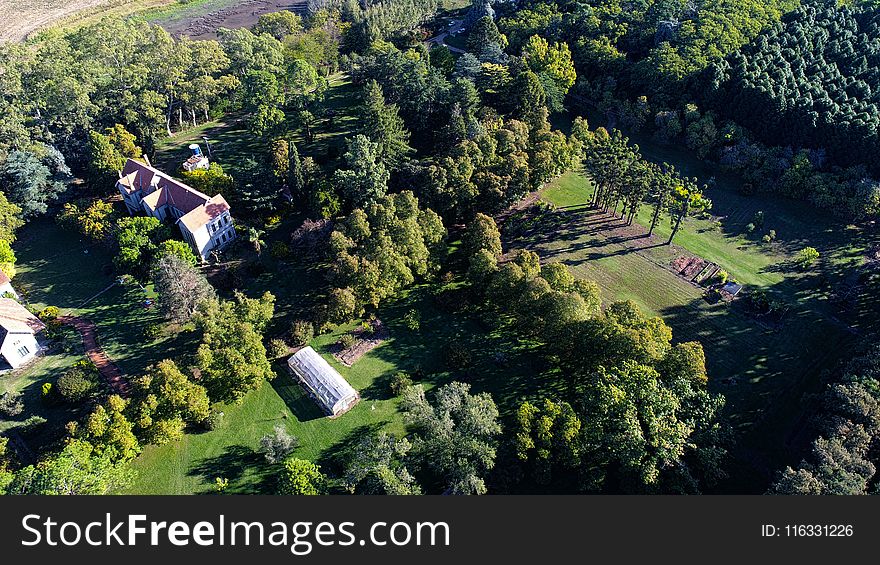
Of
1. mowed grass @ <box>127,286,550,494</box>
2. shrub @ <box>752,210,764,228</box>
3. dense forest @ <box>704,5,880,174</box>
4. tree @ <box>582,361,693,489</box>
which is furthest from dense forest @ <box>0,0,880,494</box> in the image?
shrub @ <box>752,210,764,228</box>

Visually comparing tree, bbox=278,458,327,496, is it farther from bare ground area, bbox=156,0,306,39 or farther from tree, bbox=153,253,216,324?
bare ground area, bbox=156,0,306,39

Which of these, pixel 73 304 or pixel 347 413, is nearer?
pixel 347 413

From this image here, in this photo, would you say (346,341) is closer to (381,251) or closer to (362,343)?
(362,343)

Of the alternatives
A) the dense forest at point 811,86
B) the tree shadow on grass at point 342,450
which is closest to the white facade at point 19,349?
the tree shadow on grass at point 342,450

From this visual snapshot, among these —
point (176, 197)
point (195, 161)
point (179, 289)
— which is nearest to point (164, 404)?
point (179, 289)

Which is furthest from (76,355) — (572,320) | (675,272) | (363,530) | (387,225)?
(675,272)
